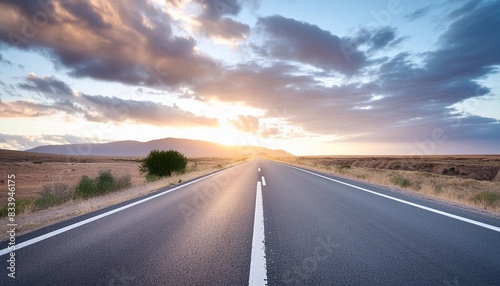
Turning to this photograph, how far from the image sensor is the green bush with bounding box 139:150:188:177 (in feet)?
78.1

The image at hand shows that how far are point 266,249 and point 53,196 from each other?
38.5ft

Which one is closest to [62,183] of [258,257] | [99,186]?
[99,186]

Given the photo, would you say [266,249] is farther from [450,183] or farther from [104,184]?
[450,183]

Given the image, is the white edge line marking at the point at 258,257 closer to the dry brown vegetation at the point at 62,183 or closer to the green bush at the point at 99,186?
the dry brown vegetation at the point at 62,183

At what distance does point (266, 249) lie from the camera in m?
4.27

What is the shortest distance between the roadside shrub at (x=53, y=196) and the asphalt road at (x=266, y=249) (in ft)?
18.4

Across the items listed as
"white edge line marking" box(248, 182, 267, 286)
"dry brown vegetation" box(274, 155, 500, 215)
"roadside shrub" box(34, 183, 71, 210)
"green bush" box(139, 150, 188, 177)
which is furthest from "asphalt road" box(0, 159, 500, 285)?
"green bush" box(139, 150, 188, 177)

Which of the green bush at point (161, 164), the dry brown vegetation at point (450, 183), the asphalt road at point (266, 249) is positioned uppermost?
the green bush at point (161, 164)

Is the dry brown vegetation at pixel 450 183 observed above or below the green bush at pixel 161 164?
below

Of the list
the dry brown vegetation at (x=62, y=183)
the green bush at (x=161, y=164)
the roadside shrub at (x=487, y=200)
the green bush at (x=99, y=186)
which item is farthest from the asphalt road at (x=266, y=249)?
the green bush at (x=161, y=164)

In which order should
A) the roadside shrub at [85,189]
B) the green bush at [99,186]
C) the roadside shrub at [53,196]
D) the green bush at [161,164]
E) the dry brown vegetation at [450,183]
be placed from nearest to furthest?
1. the dry brown vegetation at [450,183]
2. the roadside shrub at [53,196]
3. the roadside shrub at [85,189]
4. the green bush at [99,186]
5. the green bush at [161,164]

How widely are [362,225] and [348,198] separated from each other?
397 cm

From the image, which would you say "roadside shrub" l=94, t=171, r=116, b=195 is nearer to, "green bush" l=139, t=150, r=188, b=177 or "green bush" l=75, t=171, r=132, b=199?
"green bush" l=75, t=171, r=132, b=199

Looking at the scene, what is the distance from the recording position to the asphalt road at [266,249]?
10.8 ft
